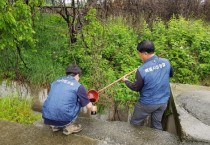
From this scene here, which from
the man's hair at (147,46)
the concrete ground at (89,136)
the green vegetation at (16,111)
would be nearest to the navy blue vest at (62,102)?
the concrete ground at (89,136)

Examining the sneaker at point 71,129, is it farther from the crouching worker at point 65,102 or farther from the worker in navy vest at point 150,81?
the worker in navy vest at point 150,81

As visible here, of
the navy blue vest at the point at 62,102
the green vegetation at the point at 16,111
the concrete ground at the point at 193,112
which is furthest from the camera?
the green vegetation at the point at 16,111

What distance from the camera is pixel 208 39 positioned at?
23.4 ft

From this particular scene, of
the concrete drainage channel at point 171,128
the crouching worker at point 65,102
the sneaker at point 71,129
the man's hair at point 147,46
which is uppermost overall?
the man's hair at point 147,46

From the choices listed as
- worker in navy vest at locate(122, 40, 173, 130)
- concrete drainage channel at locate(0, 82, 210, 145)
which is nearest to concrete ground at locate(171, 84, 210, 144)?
concrete drainage channel at locate(0, 82, 210, 145)

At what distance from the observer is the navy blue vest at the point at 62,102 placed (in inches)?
129

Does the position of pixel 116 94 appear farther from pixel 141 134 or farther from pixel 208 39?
pixel 208 39

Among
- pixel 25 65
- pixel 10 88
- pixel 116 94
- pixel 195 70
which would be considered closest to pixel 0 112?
pixel 10 88

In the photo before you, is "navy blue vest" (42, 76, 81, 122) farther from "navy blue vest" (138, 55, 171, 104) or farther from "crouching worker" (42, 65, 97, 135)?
"navy blue vest" (138, 55, 171, 104)

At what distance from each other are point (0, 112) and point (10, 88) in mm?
1433

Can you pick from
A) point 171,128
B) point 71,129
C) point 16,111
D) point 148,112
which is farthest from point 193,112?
point 16,111

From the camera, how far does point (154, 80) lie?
377 centimetres

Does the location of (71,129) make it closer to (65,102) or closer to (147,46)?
(65,102)

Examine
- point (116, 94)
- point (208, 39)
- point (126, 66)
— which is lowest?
point (116, 94)
